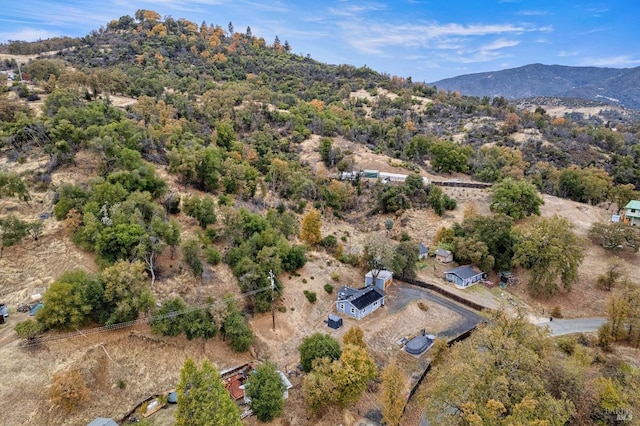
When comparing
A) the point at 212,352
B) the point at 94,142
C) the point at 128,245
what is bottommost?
the point at 212,352

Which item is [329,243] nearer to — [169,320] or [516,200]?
[169,320]

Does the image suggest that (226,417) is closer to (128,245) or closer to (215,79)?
(128,245)

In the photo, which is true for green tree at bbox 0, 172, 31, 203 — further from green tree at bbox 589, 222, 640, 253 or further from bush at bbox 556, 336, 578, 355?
green tree at bbox 589, 222, 640, 253

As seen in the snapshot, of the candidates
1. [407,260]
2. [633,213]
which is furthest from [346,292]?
[633,213]

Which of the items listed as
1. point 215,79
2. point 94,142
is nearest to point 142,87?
point 215,79

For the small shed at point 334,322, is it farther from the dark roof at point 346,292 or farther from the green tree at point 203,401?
the green tree at point 203,401

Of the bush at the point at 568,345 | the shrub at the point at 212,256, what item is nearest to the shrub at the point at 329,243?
the shrub at the point at 212,256
